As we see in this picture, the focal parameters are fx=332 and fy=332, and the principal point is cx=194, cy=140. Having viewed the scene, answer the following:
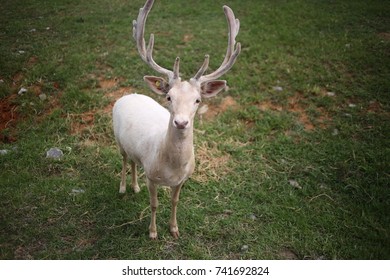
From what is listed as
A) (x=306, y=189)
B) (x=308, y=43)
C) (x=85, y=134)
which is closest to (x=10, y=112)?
(x=85, y=134)

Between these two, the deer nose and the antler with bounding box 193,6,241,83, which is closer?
the deer nose

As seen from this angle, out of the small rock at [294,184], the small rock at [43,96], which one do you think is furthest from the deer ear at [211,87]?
the small rock at [43,96]

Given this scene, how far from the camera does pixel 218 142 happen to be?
18.9 ft

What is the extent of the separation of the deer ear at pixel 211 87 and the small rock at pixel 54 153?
9.69 feet

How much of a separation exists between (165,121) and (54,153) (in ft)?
7.55

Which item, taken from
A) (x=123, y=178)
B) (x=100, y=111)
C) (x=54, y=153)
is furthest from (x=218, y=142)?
(x=54, y=153)

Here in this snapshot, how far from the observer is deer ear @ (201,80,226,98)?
3.54m

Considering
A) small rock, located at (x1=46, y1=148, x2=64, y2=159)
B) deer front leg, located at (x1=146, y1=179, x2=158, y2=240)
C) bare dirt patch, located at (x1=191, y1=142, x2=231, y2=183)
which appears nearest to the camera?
deer front leg, located at (x1=146, y1=179, x2=158, y2=240)

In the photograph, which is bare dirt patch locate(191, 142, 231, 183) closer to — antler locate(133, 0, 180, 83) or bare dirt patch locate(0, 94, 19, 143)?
antler locate(133, 0, 180, 83)

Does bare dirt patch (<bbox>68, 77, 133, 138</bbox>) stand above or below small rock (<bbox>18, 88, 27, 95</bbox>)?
below

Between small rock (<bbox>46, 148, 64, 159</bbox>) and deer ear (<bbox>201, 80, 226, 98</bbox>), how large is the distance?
9.69 feet

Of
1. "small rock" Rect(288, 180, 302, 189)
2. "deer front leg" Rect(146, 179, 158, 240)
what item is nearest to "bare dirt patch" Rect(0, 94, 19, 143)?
"deer front leg" Rect(146, 179, 158, 240)

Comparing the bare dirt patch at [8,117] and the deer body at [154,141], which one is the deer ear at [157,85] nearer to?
the deer body at [154,141]

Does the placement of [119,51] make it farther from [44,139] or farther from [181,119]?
[181,119]
